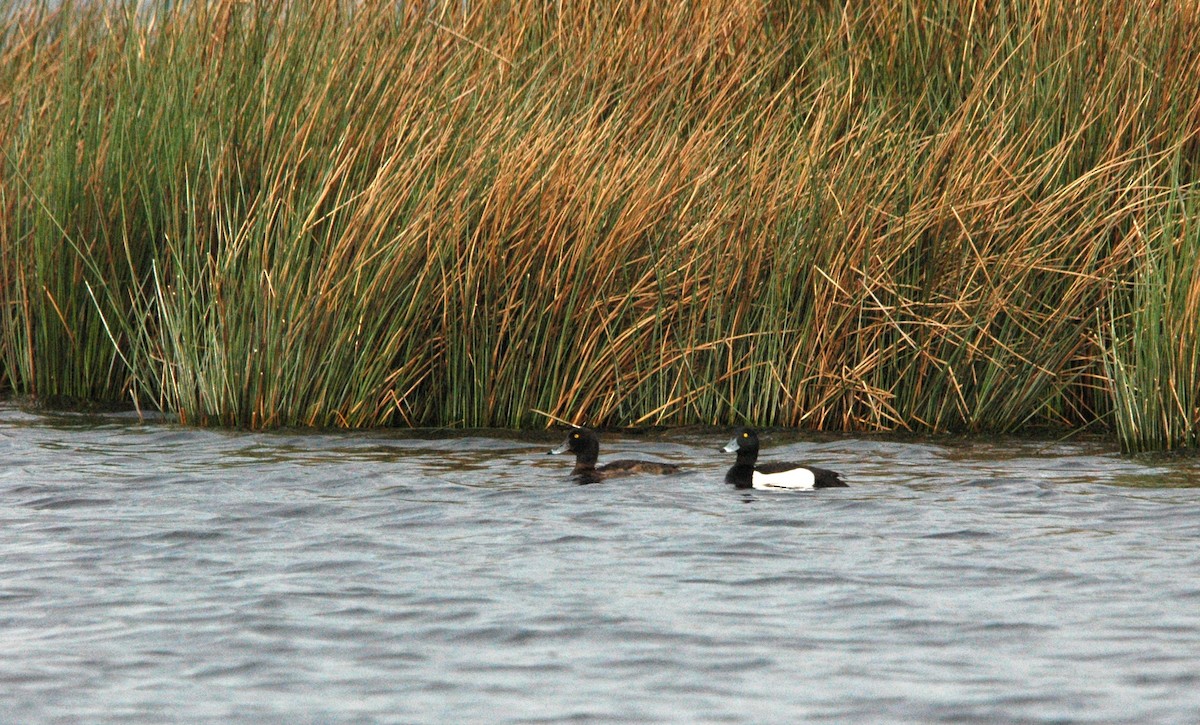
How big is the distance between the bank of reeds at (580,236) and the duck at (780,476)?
3.91ft

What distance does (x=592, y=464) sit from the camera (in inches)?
348

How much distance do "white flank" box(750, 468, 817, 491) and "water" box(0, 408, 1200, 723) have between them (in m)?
0.08

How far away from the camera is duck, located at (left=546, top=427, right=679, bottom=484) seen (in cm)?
854

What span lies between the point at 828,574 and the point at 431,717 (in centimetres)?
212

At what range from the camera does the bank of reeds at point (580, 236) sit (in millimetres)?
9555

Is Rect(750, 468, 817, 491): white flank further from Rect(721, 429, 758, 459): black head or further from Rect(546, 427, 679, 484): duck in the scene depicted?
Rect(546, 427, 679, 484): duck

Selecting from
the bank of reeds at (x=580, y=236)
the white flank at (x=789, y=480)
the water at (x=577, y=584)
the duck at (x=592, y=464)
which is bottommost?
the water at (x=577, y=584)

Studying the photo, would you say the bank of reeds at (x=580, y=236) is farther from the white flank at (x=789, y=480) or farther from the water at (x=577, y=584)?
the white flank at (x=789, y=480)

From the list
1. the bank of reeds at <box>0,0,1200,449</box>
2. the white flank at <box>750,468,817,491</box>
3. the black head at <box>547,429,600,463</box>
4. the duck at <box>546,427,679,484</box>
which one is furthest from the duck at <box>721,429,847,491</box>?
the bank of reeds at <box>0,0,1200,449</box>

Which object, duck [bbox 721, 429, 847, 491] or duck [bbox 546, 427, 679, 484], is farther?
duck [bbox 546, 427, 679, 484]

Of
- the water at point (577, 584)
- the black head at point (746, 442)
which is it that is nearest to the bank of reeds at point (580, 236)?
the water at point (577, 584)

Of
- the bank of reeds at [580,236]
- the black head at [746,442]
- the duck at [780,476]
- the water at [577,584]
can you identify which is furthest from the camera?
the bank of reeds at [580,236]

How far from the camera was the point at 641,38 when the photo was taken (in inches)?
432

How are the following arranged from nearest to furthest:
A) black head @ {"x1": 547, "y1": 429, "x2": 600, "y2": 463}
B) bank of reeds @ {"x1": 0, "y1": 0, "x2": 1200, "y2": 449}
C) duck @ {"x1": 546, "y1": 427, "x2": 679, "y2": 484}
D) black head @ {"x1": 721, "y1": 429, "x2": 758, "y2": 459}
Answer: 1. duck @ {"x1": 546, "y1": 427, "x2": 679, "y2": 484}
2. black head @ {"x1": 721, "y1": 429, "x2": 758, "y2": 459}
3. black head @ {"x1": 547, "y1": 429, "x2": 600, "y2": 463}
4. bank of reeds @ {"x1": 0, "y1": 0, "x2": 1200, "y2": 449}
